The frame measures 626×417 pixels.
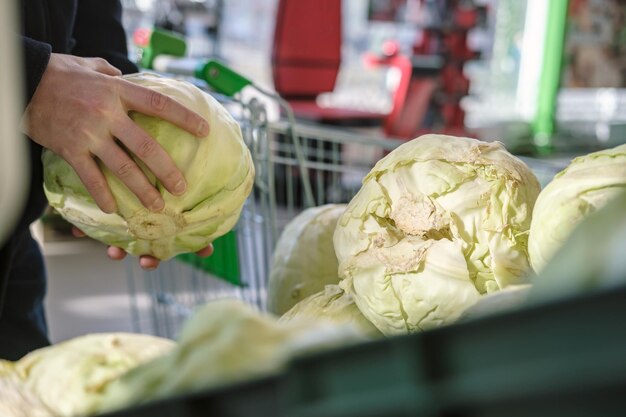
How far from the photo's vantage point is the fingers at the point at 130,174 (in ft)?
2.71

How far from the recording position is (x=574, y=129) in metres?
7.14

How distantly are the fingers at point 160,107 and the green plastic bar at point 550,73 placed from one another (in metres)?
5.81

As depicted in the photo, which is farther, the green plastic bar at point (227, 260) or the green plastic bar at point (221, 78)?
the green plastic bar at point (227, 260)

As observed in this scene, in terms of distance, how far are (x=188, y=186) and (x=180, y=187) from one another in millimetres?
20

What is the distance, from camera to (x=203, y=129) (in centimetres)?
87

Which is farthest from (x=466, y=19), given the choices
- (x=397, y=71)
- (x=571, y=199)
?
(x=571, y=199)

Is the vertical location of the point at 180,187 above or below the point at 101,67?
below

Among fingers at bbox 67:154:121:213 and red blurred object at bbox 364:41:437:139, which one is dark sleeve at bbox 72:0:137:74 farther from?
red blurred object at bbox 364:41:437:139

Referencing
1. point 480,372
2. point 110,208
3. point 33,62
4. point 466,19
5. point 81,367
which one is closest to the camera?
point 480,372

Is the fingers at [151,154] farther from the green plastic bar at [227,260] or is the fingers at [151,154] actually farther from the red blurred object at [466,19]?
the red blurred object at [466,19]

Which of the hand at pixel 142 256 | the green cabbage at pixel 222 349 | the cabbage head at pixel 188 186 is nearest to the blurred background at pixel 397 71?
the hand at pixel 142 256

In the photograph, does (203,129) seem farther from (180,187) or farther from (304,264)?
(304,264)

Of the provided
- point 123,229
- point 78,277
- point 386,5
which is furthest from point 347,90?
point 123,229

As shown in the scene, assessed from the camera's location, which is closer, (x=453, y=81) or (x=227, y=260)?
(x=227, y=260)
